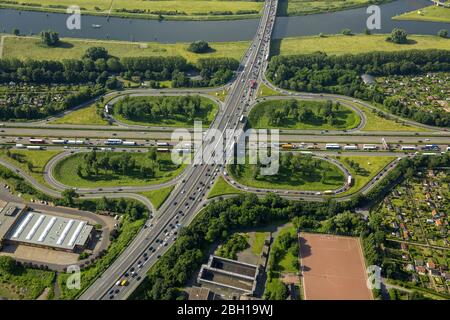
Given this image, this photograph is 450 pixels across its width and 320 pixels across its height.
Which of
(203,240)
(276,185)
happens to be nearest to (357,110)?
(276,185)

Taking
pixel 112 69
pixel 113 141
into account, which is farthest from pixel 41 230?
pixel 112 69

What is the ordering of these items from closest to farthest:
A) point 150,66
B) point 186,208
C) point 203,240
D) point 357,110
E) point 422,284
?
1. point 422,284
2. point 203,240
3. point 186,208
4. point 357,110
5. point 150,66

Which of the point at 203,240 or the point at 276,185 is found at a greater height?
the point at 276,185

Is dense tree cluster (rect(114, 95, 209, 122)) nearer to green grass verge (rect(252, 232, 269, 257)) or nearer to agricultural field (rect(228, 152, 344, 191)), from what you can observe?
agricultural field (rect(228, 152, 344, 191))

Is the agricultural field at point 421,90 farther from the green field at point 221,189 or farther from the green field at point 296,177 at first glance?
the green field at point 221,189

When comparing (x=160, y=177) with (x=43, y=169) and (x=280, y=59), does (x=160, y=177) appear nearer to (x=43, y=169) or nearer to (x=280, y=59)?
(x=43, y=169)

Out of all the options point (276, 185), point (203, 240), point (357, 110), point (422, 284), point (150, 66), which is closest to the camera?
point (422, 284)

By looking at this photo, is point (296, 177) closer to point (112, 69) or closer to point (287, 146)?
point (287, 146)
